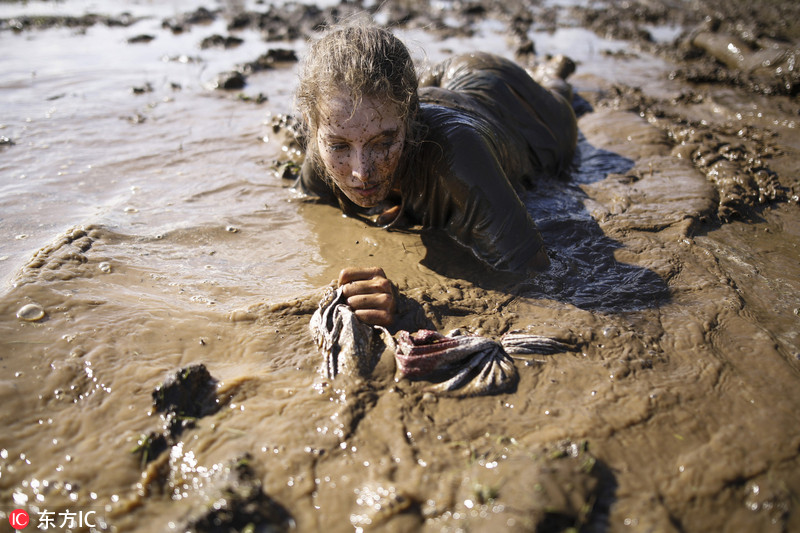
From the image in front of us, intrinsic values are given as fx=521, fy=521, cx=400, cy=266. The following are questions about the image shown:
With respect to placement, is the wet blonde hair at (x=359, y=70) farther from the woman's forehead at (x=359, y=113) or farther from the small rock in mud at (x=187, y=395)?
the small rock in mud at (x=187, y=395)

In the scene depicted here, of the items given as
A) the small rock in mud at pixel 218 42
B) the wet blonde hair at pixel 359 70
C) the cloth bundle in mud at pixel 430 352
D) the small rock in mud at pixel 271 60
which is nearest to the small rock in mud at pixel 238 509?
the cloth bundle in mud at pixel 430 352

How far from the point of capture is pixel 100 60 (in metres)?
7.17

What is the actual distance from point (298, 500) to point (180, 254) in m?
1.86

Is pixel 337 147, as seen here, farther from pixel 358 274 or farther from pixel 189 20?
pixel 189 20

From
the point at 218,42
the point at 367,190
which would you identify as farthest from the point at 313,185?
the point at 218,42

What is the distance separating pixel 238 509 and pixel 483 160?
2068 millimetres

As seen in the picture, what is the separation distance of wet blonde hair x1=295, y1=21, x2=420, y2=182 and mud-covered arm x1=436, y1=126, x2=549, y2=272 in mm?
292

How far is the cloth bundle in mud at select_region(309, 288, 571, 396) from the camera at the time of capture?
2146 mm

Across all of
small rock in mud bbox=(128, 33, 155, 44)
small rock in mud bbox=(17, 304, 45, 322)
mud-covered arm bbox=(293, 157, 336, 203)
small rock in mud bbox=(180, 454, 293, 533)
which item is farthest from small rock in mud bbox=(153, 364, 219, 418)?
small rock in mud bbox=(128, 33, 155, 44)

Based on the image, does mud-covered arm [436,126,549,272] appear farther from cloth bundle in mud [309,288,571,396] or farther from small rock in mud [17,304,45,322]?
small rock in mud [17,304,45,322]

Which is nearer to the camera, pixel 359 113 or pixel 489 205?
pixel 359 113

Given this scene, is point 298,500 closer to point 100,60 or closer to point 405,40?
point 405,40

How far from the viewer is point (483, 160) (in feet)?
9.41

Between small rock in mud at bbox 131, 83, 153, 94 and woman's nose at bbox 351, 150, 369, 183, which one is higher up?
woman's nose at bbox 351, 150, 369, 183
